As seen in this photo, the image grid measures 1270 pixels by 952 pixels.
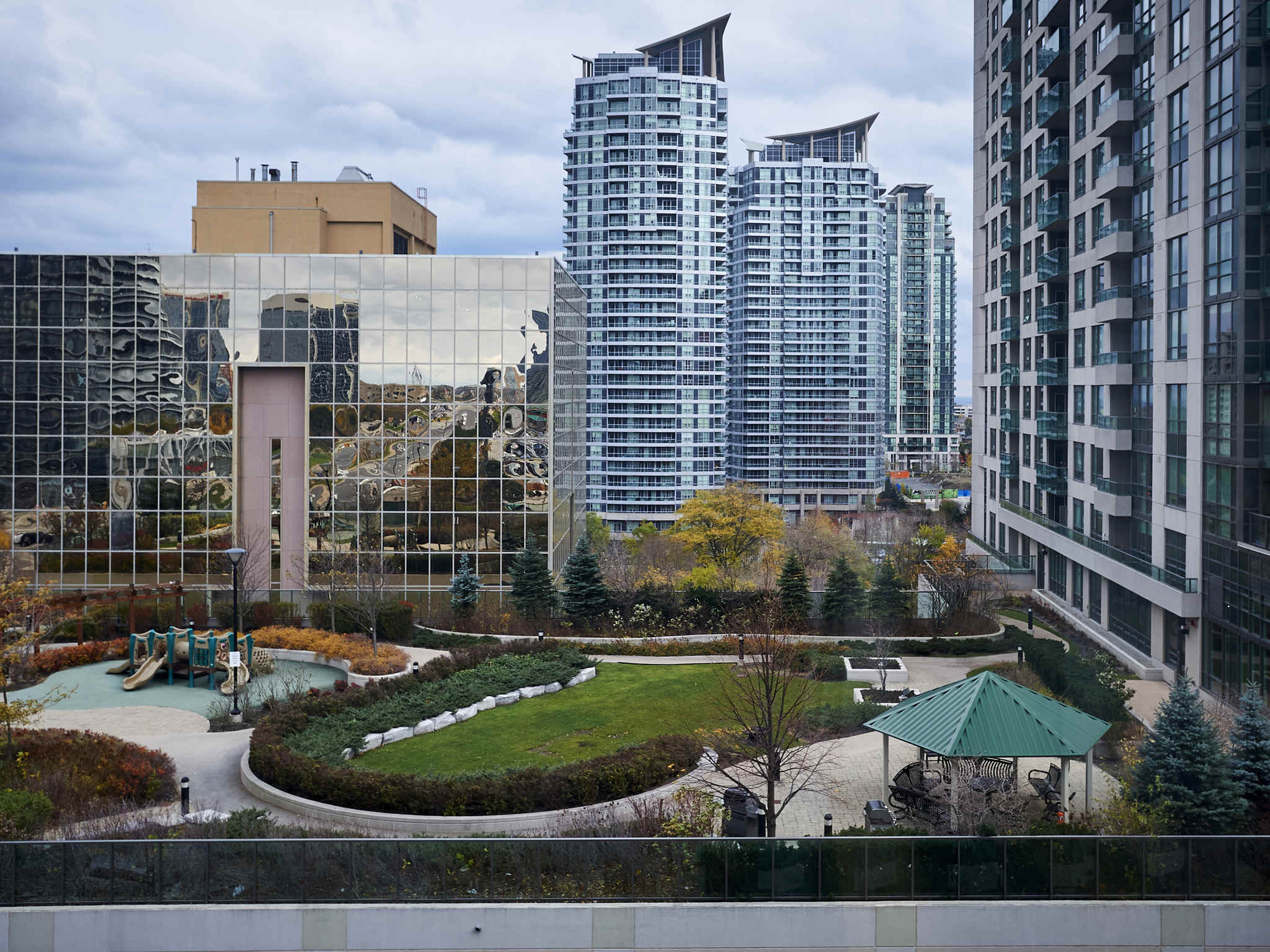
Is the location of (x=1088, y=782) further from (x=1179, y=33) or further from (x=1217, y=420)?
(x=1179, y=33)

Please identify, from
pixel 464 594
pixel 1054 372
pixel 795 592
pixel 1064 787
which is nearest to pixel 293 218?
pixel 464 594

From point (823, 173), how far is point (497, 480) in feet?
262

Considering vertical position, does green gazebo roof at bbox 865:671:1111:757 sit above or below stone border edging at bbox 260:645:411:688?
above

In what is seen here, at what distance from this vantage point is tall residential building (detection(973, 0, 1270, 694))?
26328mm

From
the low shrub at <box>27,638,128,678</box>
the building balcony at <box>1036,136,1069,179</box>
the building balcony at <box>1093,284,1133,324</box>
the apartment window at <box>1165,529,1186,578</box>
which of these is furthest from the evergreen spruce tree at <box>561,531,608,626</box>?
the building balcony at <box>1036,136,1069,179</box>

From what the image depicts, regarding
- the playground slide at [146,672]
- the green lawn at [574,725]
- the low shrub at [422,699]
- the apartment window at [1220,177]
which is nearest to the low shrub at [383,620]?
the low shrub at [422,699]

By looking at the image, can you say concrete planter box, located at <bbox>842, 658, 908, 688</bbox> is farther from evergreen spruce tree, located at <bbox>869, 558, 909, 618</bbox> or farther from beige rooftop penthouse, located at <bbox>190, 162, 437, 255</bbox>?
beige rooftop penthouse, located at <bbox>190, 162, 437, 255</bbox>

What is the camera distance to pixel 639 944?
14219mm

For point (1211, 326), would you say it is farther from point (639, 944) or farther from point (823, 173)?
point (823, 173)

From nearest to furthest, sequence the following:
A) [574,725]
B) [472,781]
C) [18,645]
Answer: [472,781] → [574,725] → [18,645]

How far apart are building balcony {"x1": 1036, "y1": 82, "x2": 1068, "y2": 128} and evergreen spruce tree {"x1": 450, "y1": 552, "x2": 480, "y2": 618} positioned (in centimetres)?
3214

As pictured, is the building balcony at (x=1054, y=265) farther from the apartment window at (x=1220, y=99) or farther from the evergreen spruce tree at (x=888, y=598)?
the evergreen spruce tree at (x=888, y=598)

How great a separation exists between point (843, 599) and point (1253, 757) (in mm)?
18677

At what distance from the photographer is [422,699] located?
24.9 metres
